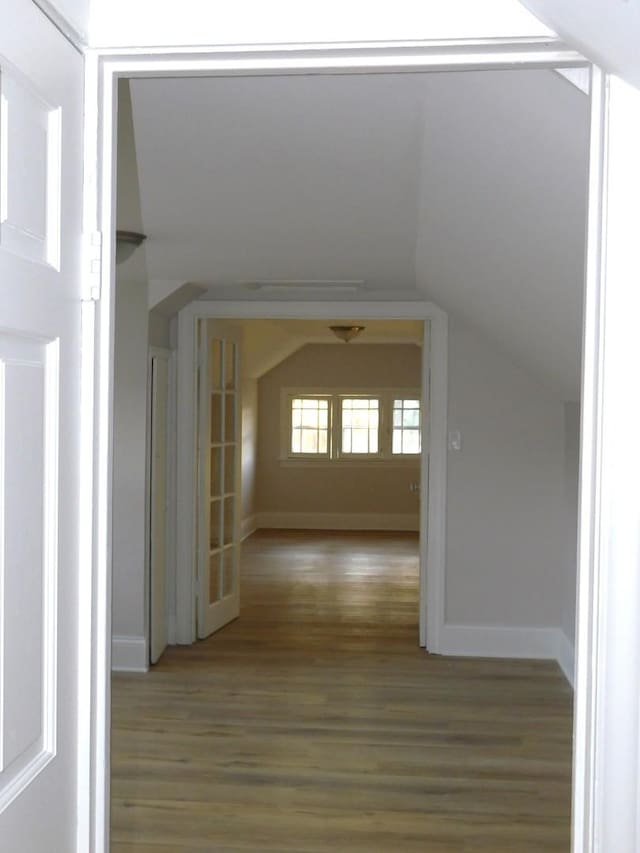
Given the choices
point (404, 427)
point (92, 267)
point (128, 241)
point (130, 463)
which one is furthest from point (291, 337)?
point (92, 267)

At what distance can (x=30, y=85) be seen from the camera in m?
1.27

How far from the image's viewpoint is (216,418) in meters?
6.55

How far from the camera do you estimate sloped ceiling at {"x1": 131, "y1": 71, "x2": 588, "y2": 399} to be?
245 cm

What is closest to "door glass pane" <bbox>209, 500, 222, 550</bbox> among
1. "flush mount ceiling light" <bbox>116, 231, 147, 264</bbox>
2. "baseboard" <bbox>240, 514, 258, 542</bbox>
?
"flush mount ceiling light" <bbox>116, 231, 147, 264</bbox>

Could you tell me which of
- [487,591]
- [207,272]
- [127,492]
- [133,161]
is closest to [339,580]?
[487,591]

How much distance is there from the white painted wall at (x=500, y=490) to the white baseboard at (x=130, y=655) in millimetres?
1862

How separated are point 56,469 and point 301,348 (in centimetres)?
1030

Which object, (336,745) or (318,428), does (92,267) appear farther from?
(318,428)

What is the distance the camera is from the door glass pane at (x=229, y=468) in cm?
677

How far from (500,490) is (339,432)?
5.73m

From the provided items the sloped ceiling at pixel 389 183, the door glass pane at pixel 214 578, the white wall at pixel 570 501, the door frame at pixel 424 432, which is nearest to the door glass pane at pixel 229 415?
the door frame at pixel 424 432

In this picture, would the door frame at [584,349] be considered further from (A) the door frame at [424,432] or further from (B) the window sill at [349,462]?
(B) the window sill at [349,462]

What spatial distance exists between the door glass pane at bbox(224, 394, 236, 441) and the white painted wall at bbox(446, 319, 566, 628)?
1630 mm

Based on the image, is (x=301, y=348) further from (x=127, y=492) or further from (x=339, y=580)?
(x=127, y=492)
